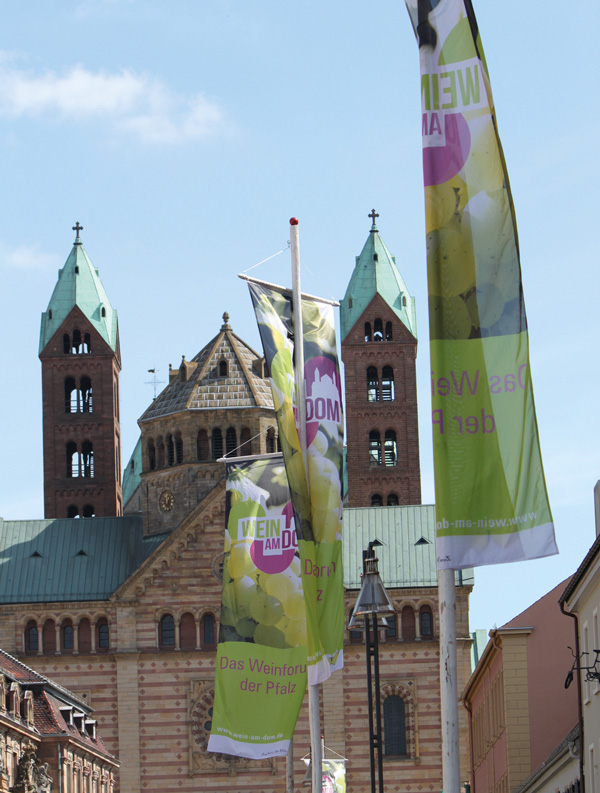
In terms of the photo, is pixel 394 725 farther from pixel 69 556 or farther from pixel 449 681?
pixel 449 681

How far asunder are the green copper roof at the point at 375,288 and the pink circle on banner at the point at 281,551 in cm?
6397

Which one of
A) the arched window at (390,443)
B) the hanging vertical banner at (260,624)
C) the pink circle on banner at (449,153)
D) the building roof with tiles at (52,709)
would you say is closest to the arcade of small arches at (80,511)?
the arched window at (390,443)

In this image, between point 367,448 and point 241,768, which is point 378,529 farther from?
point 241,768

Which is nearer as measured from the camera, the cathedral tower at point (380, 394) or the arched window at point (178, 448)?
the arched window at point (178, 448)

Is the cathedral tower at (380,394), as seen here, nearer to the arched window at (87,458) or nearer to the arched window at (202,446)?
the arched window at (202,446)

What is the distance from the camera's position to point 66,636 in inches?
3334

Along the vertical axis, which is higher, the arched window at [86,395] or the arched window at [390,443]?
the arched window at [86,395]

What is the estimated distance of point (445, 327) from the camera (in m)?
16.7

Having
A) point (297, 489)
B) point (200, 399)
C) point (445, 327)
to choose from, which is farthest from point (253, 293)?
point (200, 399)

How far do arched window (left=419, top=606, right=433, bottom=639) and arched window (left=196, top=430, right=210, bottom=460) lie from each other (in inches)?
561

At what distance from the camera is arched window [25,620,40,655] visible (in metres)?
84.4

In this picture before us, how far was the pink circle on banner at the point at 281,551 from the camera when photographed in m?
29.8

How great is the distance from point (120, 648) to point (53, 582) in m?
5.64

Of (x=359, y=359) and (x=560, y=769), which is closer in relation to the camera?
(x=560, y=769)
